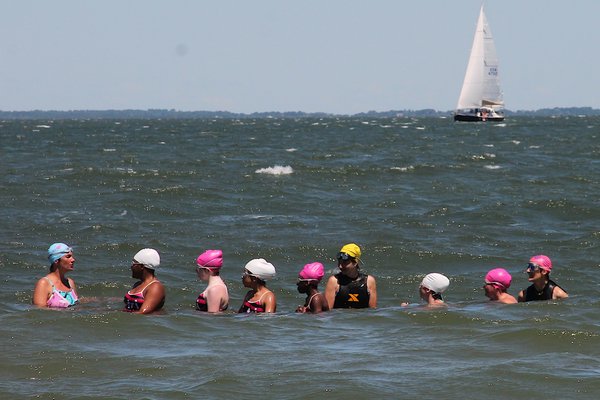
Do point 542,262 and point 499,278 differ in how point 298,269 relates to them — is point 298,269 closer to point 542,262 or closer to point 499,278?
point 499,278

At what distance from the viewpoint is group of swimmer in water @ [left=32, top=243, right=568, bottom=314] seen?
11714 millimetres

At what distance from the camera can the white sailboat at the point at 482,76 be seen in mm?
105812

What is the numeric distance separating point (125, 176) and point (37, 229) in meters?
14.4

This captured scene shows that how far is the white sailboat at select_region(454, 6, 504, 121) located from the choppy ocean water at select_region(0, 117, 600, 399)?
6052 centimetres

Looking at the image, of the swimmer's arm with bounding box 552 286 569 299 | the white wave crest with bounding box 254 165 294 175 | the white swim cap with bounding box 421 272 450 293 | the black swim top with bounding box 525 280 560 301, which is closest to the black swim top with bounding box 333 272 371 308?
the white swim cap with bounding box 421 272 450 293

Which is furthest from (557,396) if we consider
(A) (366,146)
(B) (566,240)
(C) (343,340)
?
(A) (366,146)

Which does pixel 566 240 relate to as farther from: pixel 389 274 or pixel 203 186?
pixel 203 186

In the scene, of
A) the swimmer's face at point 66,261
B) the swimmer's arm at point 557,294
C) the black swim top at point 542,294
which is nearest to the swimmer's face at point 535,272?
the black swim top at point 542,294

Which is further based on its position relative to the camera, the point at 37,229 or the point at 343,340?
the point at 37,229

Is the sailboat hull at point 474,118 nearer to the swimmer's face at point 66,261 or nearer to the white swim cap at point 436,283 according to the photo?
the white swim cap at point 436,283

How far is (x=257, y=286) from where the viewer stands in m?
11.9

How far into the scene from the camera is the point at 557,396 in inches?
352

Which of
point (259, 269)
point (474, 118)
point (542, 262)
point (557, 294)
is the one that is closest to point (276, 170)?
point (557, 294)

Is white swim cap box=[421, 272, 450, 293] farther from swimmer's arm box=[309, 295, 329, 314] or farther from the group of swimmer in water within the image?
swimmer's arm box=[309, 295, 329, 314]
